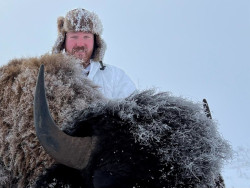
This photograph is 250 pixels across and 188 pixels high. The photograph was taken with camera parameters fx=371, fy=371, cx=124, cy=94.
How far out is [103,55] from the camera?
211 inches

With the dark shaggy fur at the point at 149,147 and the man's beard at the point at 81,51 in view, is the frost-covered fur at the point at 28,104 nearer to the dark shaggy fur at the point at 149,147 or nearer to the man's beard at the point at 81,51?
the dark shaggy fur at the point at 149,147

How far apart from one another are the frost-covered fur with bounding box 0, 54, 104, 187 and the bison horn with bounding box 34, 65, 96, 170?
1.48ft

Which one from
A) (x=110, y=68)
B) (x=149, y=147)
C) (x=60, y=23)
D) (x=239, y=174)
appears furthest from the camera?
(x=239, y=174)

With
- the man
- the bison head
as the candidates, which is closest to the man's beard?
the man

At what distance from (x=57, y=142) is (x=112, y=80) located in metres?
2.53

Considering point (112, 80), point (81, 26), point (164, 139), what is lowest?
point (112, 80)

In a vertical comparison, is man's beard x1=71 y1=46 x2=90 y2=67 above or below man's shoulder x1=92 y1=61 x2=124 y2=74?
above

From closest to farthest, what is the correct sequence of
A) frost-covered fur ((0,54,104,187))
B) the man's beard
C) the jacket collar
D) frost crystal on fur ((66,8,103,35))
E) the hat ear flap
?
1. frost-covered fur ((0,54,104,187))
2. the jacket collar
3. the man's beard
4. frost crystal on fur ((66,8,103,35))
5. the hat ear flap

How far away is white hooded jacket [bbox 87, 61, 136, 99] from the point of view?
4.62 meters

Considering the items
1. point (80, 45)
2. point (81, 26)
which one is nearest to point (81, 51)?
point (80, 45)

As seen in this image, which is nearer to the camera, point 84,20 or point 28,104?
point 28,104

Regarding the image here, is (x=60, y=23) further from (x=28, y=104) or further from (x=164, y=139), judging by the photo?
(x=164, y=139)

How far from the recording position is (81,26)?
4871 mm

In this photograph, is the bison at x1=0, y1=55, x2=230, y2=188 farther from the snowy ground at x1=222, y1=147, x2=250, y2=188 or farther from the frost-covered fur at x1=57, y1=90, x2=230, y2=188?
the snowy ground at x1=222, y1=147, x2=250, y2=188
